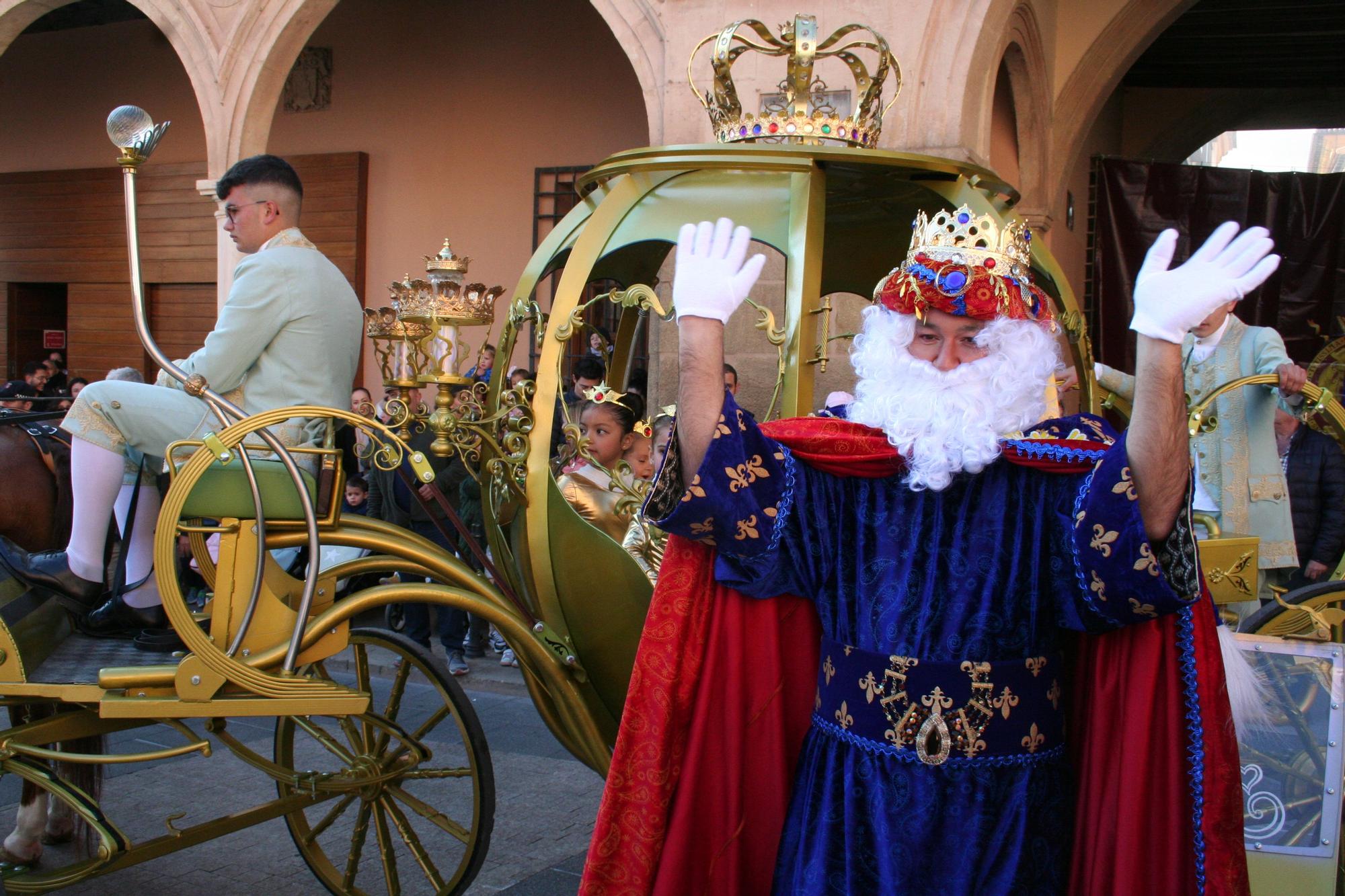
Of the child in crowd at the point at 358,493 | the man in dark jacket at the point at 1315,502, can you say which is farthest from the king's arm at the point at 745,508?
the child in crowd at the point at 358,493

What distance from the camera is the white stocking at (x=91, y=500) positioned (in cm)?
310

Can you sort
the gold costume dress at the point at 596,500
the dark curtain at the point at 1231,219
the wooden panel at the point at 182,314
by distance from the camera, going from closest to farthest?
the gold costume dress at the point at 596,500
the dark curtain at the point at 1231,219
the wooden panel at the point at 182,314

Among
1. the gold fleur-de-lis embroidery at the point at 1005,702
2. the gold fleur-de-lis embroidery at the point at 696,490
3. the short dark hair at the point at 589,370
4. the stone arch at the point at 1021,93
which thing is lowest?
the gold fleur-de-lis embroidery at the point at 1005,702

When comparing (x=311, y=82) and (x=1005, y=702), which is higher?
(x=311, y=82)

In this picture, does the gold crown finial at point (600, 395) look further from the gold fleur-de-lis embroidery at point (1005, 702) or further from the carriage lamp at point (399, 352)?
the gold fleur-de-lis embroidery at point (1005, 702)

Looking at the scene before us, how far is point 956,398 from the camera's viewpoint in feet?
6.74

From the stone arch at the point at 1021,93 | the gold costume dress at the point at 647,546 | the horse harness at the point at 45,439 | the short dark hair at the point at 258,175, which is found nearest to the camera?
the gold costume dress at the point at 647,546

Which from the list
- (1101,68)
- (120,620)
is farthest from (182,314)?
(120,620)

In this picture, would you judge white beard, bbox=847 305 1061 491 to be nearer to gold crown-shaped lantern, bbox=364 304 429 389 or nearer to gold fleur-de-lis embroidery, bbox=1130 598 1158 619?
gold fleur-de-lis embroidery, bbox=1130 598 1158 619

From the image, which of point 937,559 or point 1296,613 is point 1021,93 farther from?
point 937,559

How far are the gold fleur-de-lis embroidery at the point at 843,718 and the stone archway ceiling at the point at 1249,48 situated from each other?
8.37m

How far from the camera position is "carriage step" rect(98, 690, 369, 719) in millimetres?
2838

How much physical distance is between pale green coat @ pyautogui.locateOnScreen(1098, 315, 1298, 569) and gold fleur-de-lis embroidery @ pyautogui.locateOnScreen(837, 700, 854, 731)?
2.54 m

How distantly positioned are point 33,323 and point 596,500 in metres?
11.6
